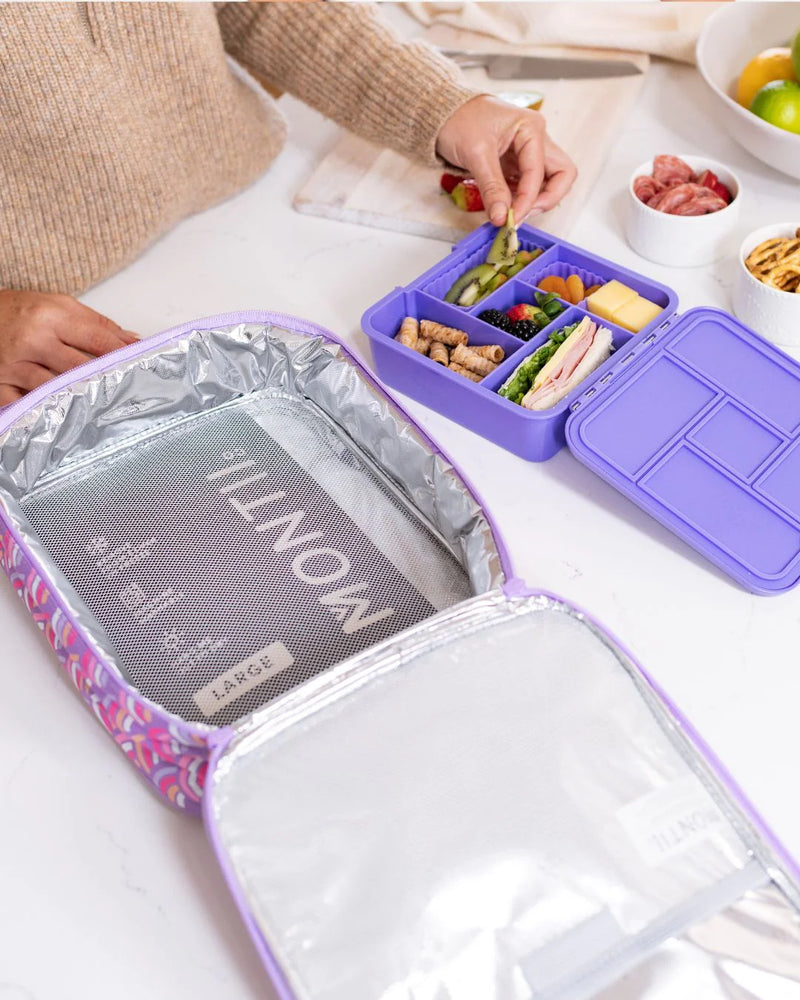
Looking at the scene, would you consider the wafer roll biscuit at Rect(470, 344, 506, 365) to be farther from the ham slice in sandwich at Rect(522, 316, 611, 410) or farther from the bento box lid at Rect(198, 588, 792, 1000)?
the bento box lid at Rect(198, 588, 792, 1000)

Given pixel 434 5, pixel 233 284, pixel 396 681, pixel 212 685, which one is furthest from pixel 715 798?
pixel 434 5

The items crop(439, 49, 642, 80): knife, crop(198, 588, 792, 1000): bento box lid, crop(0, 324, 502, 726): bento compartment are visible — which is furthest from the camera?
crop(439, 49, 642, 80): knife

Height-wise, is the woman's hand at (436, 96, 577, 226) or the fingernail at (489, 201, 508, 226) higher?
the woman's hand at (436, 96, 577, 226)

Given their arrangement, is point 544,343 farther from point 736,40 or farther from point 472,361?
point 736,40

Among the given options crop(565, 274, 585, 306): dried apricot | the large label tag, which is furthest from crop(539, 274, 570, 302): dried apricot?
the large label tag

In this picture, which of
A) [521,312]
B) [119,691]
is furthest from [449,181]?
[119,691]

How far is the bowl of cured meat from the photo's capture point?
0.91 metres

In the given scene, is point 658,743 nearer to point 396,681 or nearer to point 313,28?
point 396,681

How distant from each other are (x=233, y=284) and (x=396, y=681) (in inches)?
21.9

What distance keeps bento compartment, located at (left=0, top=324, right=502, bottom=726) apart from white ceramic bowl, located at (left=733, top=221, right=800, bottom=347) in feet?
1.12

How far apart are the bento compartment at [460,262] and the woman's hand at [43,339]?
0.28 m

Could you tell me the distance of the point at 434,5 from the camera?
1.26m

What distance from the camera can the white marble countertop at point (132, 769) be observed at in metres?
0.54

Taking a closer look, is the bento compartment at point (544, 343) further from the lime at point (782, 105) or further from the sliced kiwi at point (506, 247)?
the lime at point (782, 105)
